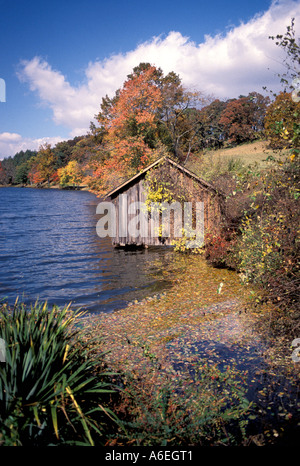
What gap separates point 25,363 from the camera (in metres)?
4.60

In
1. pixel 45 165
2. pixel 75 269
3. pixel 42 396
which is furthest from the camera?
pixel 45 165

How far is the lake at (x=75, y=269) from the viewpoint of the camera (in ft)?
47.1

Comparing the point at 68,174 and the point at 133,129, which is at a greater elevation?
the point at 68,174

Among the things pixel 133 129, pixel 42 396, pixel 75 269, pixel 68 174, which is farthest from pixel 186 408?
pixel 68 174

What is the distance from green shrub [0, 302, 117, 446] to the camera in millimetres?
4051

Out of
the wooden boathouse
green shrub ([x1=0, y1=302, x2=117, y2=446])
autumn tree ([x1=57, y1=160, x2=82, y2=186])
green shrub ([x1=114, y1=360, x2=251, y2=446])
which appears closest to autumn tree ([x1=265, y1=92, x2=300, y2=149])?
green shrub ([x1=114, y1=360, x2=251, y2=446])

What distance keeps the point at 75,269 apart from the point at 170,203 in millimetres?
7657

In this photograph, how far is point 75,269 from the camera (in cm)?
1925

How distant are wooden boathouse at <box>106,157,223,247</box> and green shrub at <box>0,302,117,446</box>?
15.2 m

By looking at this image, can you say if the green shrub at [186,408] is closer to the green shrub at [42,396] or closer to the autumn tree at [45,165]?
the green shrub at [42,396]

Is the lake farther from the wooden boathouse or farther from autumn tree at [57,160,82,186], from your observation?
autumn tree at [57,160,82,186]

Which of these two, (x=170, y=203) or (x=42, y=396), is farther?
(x=170, y=203)

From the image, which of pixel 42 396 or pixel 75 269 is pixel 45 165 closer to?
pixel 75 269
